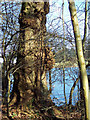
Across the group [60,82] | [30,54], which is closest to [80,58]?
[30,54]

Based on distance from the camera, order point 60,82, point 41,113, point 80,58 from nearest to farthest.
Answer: point 80,58
point 41,113
point 60,82

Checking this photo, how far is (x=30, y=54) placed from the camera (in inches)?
110

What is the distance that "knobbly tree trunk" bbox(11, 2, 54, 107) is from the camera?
2734mm

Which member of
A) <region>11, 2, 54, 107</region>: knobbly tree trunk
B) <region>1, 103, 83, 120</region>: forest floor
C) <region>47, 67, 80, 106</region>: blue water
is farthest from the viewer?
<region>47, 67, 80, 106</region>: blue water

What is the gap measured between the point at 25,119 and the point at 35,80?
0.79 metres

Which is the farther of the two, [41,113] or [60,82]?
[60,82]

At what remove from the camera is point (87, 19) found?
94.3 inches

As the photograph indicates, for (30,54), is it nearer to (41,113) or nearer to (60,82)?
(60,82)

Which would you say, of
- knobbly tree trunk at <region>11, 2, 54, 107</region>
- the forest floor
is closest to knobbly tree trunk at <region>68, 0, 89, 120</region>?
the forest floor

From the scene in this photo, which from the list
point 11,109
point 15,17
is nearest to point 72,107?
point 11,109

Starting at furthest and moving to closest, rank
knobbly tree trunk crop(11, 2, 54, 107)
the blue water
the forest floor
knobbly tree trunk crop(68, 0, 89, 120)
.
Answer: the blue water
knobbly tree trunk crop(11, 2, 54, 107)
the forest floor
knobbly tree trunk crop(68, 0, 89, 120)

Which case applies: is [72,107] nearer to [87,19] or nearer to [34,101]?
[34,101]

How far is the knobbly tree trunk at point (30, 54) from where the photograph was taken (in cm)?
273

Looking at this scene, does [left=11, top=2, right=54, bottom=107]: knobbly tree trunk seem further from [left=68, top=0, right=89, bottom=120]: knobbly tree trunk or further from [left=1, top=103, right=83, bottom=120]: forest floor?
[left=68, top=0, right=89, bottom=120]: knobbly tree trunk
